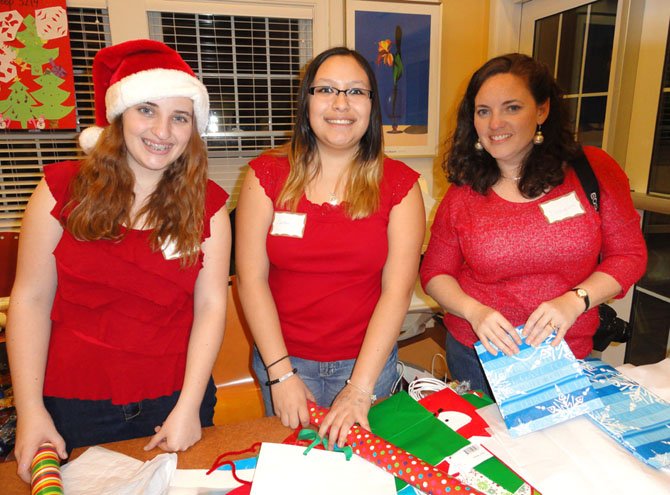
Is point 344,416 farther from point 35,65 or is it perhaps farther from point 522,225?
point 35,65

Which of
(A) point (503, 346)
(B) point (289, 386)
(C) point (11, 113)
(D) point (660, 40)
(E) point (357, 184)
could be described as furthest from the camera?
(C) point (11, 113)

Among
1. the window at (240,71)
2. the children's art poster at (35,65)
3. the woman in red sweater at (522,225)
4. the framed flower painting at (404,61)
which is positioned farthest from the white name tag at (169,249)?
the framed flower painting at (404,61)

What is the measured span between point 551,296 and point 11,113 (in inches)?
126

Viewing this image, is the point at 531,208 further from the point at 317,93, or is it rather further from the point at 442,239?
the point at 317,93

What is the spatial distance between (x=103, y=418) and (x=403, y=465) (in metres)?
0.77

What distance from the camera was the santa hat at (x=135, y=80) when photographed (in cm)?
111

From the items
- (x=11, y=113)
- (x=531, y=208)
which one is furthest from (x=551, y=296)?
(x=11, y=113)

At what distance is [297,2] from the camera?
3.18 metres

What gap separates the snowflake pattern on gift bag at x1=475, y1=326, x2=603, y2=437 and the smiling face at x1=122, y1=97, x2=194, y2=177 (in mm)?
912

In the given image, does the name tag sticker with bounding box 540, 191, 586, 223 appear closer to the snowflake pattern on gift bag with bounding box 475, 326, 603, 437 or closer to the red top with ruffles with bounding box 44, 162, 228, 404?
the snowflake pattern on gift bag with bounding box 475, 326, 603, 437

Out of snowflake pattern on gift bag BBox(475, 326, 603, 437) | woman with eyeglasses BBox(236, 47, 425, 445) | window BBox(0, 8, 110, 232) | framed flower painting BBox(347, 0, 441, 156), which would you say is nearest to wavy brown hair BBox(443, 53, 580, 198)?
woman with eyeglasses BBox(236, 47, 425, 445)

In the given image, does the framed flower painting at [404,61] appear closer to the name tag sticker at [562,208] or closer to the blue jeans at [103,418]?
the name tag sticker at [562,208]

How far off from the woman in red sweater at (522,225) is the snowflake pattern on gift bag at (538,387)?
0.39 feet

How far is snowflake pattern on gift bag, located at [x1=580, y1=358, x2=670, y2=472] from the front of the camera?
91 centimetres
